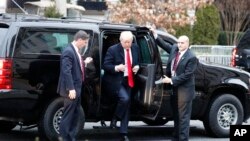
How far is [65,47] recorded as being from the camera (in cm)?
942

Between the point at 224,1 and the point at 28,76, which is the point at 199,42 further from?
the point at 28,76

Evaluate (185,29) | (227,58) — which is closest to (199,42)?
(185,29)

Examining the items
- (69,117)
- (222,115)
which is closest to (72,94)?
(69,117)

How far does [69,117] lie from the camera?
8992mm

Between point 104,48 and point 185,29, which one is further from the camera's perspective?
point 185,29

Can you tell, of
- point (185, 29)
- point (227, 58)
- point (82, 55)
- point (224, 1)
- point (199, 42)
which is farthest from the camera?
point (224, 1)

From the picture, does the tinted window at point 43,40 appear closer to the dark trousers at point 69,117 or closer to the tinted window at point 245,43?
the dark trousers at point 69,117

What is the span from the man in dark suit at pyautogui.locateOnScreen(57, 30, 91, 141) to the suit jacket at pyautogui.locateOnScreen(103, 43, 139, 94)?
75cm

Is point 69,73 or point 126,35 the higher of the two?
point 126,35

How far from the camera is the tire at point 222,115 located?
10.8 m

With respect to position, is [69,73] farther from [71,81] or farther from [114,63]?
[114,63]

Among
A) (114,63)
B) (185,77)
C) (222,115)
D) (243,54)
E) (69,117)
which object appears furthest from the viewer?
(243,54)

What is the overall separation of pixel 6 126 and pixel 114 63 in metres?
2.47

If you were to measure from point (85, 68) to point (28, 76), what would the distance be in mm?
857
